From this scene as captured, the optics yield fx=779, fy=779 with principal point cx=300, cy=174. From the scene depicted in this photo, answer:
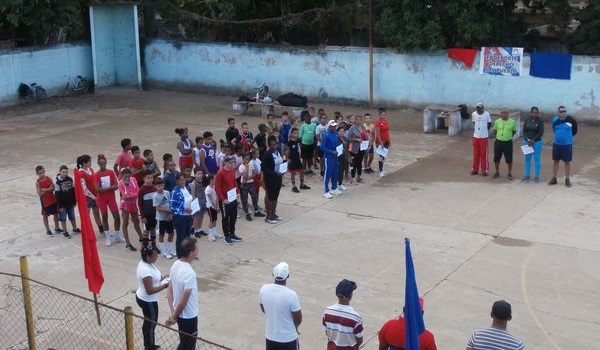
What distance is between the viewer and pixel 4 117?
25.4 m

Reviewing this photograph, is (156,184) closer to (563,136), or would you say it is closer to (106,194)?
(106,194)

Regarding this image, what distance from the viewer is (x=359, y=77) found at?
85.5 ft

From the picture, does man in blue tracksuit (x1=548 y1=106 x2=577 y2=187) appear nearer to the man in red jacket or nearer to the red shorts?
the man in red jacket

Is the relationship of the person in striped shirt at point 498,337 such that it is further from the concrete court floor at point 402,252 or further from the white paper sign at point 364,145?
the white paper sign at point 364,145

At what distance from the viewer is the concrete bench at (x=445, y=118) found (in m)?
21.3

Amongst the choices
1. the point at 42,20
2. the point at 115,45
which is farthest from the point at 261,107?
the point at 115,45

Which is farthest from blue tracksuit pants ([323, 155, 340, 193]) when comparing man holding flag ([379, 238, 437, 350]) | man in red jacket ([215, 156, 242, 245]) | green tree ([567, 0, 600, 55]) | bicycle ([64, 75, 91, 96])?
bicycle ([64, 75, 91, 96])

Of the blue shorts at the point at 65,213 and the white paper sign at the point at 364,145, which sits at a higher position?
the white paper sign at the point at 364,145

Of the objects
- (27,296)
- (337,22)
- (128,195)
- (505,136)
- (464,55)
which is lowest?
(27,296)

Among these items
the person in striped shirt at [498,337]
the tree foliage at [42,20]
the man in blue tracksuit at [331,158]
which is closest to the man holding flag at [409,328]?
the person in striped shirt at [498,337]

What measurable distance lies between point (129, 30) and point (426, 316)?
2355 centimetres

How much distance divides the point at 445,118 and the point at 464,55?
2802 mm

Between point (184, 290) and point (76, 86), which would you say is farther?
point (76, 86)

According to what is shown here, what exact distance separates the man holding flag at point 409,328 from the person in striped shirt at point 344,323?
0.41 metres
